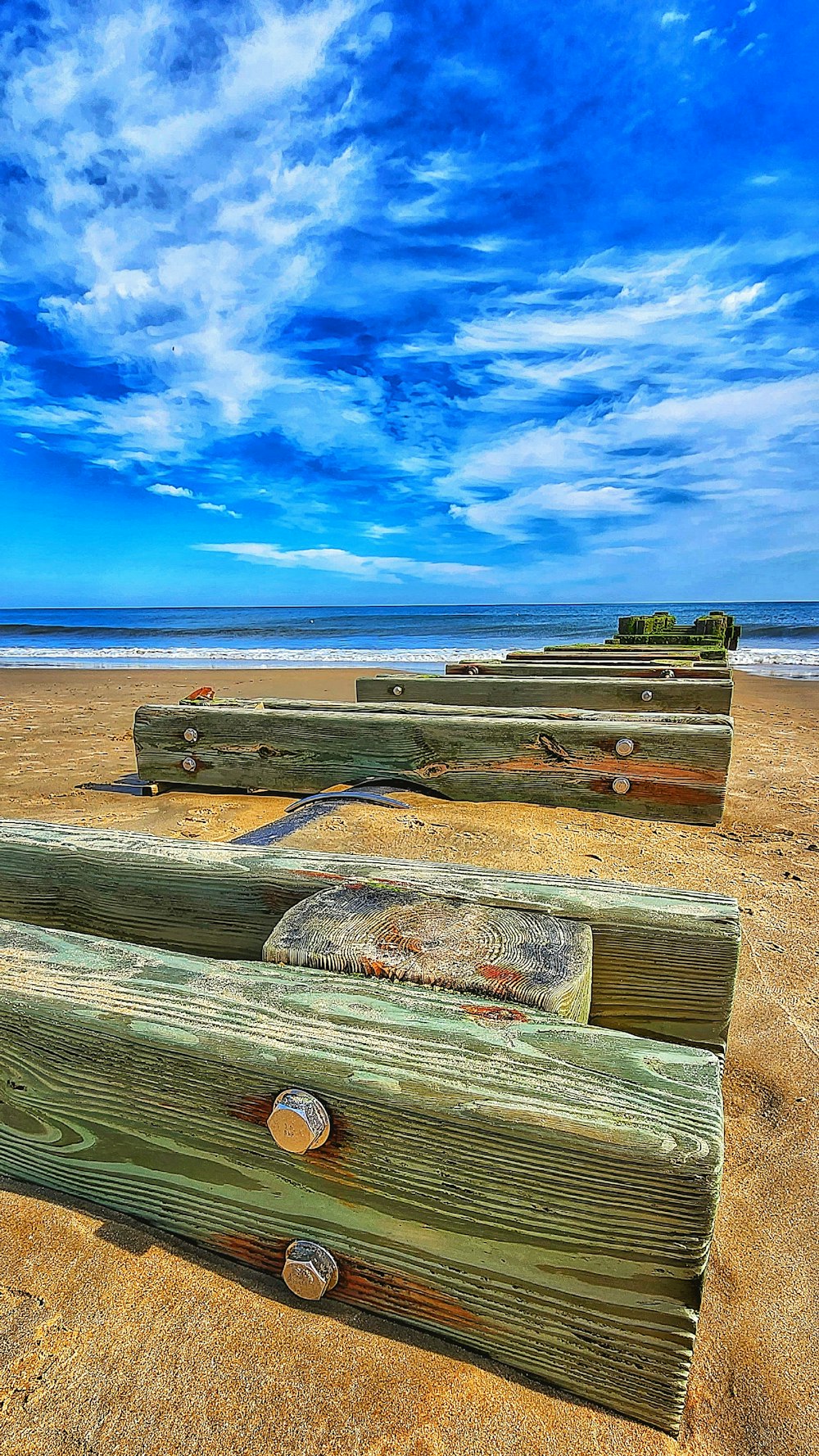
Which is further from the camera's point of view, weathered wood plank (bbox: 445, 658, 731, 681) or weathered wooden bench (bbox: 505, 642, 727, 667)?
weathered wooden bench (bbox: 505, 642, 727, 667)

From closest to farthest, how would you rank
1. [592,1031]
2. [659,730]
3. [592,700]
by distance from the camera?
[592,1031]
[659,730]
[592,700]

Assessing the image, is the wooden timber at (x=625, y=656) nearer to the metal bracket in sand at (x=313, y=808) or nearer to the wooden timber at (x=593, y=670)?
the wooden timber at (x=593, y=670)

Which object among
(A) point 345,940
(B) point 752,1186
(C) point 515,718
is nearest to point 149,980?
(A) point 345,940

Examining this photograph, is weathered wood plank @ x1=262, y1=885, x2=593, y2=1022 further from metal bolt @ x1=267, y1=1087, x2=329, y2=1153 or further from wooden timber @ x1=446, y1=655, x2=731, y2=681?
wooden timber @ x1=446, y1=655, x2=731, y2=681

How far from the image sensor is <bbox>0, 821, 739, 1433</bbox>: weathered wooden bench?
2.93 feet

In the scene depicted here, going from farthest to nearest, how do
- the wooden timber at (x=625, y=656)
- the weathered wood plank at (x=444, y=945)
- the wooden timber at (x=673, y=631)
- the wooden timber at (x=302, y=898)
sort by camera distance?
the wooden timber at (x=673, y=631)
the wooden timber at (x=625, y=656)
the wooden timber at (x=302, y=898)
the weathered wood plank at (x=444, y=945)

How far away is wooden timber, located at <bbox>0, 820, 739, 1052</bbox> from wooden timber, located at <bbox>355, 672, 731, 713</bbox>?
10.2 feet

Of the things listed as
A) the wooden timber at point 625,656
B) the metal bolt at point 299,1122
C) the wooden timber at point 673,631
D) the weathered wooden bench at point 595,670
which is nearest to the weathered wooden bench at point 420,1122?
the metal bolt at point 299,1122

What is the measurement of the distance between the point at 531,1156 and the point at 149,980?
0.67 metres

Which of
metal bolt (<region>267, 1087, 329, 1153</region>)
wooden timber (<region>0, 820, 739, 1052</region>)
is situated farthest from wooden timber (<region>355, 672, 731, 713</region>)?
metal bolt (<region>267, 1087, 329, 1153</region>)

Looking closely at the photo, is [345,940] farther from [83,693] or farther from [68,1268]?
[83,693]

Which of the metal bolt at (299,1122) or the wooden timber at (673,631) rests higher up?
the wooden timber at (673,631)

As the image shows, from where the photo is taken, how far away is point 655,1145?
0.85 metres

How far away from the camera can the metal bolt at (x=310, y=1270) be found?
1.06 meters
